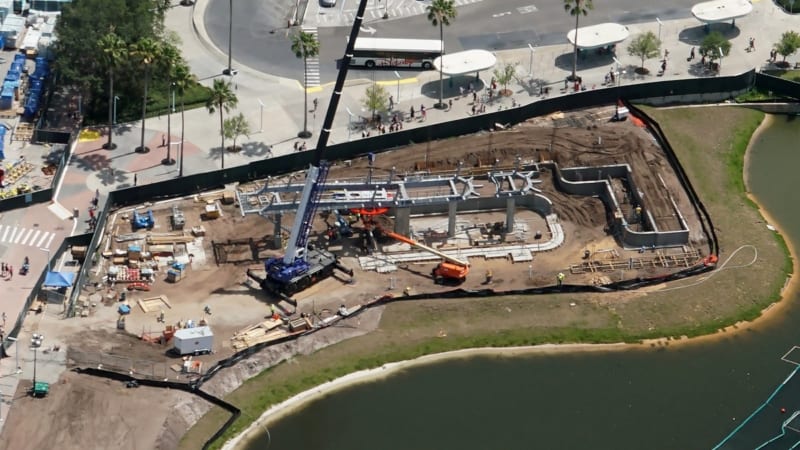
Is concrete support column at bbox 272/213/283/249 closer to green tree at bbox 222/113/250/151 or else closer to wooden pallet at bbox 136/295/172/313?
wooden pallet at bbox 136/295/172/313

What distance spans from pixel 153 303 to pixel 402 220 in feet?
102

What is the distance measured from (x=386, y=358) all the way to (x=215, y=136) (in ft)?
151

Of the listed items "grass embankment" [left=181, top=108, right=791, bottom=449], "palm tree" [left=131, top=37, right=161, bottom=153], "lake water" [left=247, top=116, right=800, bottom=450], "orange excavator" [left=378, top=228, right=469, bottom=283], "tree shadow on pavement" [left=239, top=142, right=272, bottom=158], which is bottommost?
"lake water" [left=247, top=116, right=800, bottom=450]

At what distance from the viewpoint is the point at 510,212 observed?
610 feet

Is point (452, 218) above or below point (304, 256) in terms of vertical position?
above

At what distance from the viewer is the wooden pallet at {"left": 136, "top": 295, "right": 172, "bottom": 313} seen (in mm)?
169625

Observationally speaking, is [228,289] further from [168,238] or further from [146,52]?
[146,52]

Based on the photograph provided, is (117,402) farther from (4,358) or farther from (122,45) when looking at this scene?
(122,45)

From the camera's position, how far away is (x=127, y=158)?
19425 centimetres

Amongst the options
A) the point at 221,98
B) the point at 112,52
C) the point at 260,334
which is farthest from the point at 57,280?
the point at 221,98

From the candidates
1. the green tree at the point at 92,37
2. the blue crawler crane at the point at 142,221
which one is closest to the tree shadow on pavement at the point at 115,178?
the blue crawler crane at the point at 142,221

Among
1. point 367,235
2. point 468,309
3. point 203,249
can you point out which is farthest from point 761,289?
point 203,249

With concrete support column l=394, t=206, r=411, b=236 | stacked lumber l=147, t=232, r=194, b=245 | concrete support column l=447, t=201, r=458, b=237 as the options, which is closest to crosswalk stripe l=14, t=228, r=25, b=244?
stacked lumber l=147, t=232, r=194, b=245

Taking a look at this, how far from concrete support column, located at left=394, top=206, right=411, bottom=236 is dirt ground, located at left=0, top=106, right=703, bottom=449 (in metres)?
3.90
